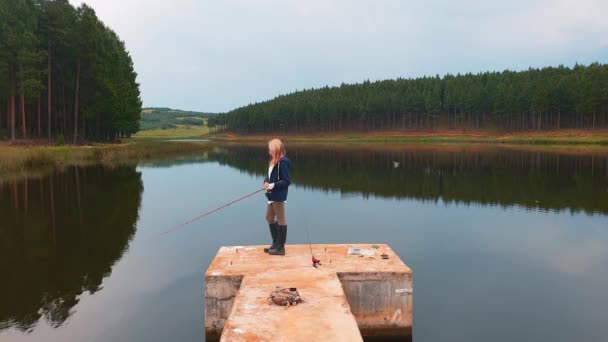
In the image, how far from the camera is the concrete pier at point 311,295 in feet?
19.7

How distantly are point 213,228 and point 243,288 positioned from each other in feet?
32.8

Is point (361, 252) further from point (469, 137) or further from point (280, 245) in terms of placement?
point (469, 137)

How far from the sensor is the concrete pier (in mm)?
6000

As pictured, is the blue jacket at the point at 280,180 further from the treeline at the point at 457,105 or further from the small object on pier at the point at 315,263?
the treeline at the point at 457,105

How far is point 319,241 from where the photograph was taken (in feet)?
49.3

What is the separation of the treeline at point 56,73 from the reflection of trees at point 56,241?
24.7 meters

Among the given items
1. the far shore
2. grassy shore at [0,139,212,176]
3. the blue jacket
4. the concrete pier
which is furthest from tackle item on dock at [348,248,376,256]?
grassy shore at [0,139,212,176]

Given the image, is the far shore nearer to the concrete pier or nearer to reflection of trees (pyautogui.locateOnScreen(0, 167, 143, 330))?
reflection of trees (pyautogui.locateOnScreen(0, 167, 143, 330))

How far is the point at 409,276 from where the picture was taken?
26.7 ft

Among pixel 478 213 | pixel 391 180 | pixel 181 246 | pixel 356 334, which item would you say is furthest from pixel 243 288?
pixel 391 180

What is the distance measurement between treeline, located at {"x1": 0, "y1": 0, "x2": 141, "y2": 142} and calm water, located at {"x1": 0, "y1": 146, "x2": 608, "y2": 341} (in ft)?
77.1

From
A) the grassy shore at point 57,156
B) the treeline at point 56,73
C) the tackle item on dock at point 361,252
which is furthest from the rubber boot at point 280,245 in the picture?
the treeline at point 56,73

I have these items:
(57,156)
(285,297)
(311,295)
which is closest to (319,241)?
(311,295)

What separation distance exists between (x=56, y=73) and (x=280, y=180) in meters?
55.9
